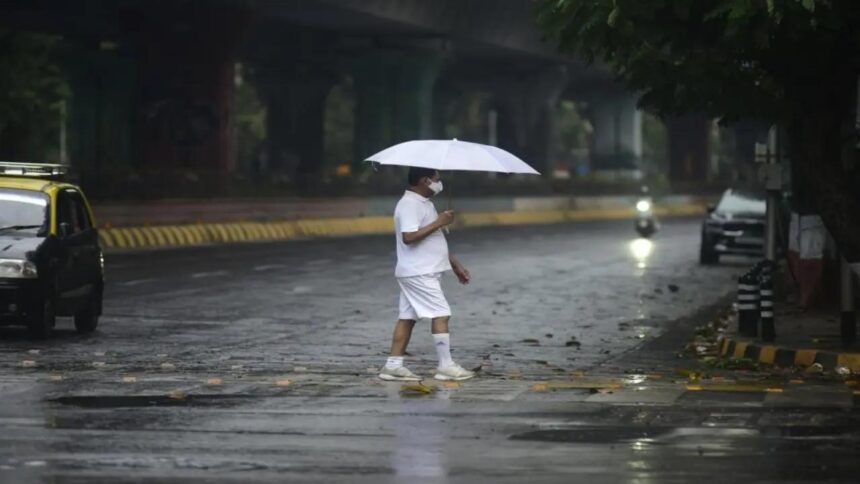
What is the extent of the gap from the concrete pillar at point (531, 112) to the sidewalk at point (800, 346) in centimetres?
7370

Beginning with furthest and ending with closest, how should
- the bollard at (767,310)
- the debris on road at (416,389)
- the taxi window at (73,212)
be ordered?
the taxi window at (73,212), the bollard at (767,310), the debris on road at (416,389)

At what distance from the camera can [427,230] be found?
1703 centimetres

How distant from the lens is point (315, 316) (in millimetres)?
26359

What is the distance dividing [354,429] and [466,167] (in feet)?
13.4

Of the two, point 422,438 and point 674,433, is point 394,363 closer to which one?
point 422,438

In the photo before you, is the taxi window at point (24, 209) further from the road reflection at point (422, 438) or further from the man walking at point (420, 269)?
the road reflection at point (422, 438)

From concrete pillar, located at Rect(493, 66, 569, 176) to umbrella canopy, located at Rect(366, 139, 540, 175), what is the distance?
7994cm

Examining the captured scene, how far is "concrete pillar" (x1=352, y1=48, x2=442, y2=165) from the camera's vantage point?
77125 millimetres

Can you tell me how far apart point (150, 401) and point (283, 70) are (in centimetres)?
7004

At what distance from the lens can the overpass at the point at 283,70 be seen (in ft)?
202

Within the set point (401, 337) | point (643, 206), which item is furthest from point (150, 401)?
point (643, 206)

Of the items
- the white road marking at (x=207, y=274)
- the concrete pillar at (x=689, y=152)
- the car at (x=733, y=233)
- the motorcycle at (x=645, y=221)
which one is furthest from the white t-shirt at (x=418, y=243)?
the concrete pillar at (x=689, y=152)

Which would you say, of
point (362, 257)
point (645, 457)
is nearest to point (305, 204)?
point (362, 257)

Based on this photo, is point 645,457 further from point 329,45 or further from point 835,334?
point 329,45
